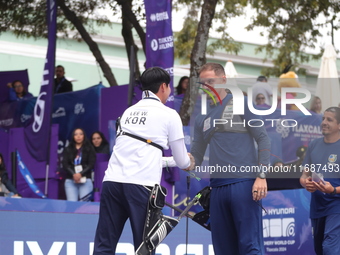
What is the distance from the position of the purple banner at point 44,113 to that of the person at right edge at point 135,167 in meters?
6.47

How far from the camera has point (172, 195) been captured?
36.7 ft

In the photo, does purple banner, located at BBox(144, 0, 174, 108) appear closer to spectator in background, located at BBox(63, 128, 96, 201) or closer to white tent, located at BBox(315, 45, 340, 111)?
spectator in background, located at BBox(63, 128, 96, 201)

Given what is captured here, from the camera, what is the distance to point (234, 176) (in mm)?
7141

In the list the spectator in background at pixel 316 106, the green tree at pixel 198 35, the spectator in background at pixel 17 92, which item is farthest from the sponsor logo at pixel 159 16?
the spectator in background at pixel 17 92

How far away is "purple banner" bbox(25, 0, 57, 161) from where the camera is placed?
1297 cm

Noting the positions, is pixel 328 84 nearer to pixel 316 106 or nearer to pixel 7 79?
pixel 316 106

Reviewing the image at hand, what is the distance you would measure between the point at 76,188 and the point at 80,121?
118 inches

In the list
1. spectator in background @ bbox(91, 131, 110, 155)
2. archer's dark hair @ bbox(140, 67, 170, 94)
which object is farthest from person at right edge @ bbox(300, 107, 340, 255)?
spectator in background @ bbox(91, 131, 110, 155)

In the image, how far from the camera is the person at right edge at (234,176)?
23.2 feet

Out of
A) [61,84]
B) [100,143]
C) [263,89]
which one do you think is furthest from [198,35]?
[61,84]

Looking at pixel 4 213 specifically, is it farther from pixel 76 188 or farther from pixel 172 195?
pixel 76 188

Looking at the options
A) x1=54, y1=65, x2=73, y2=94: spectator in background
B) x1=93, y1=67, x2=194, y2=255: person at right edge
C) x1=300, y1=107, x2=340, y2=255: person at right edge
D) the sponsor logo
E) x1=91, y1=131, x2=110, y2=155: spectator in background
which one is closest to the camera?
x1=93, y1=67, x2=194, y2=255: person at right edge

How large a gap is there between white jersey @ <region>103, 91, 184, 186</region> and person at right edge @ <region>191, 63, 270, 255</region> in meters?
0.75

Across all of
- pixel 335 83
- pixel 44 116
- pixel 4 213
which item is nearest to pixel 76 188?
pixel 44 116
